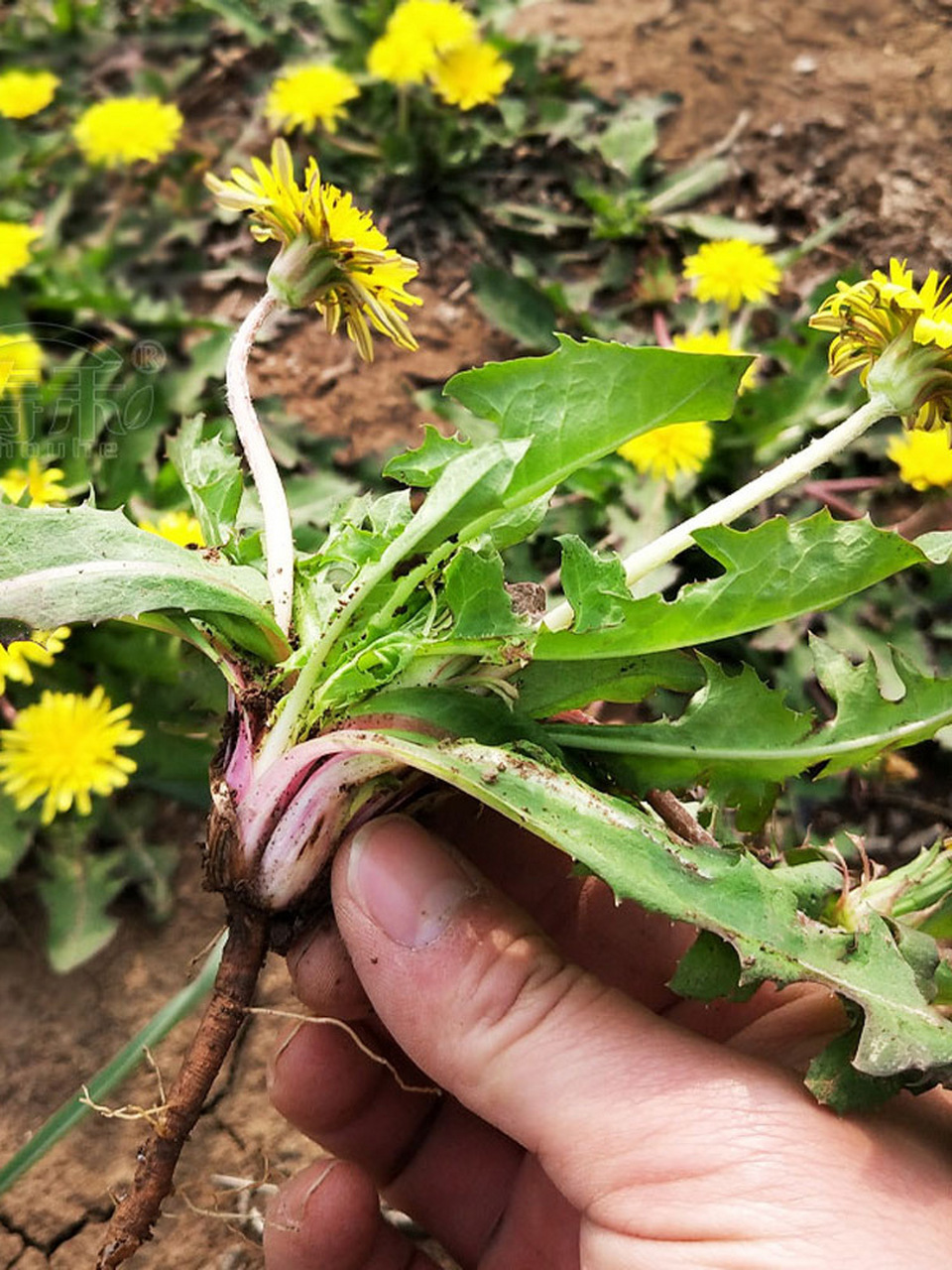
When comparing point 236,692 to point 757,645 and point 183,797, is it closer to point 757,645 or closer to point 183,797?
point 183,797

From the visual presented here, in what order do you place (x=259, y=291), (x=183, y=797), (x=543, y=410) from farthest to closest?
1. (x=259, y=291)
2. (x=183, y=797)
3. (x=543, y=410)

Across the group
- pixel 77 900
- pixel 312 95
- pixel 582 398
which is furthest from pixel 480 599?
pixel 312 95

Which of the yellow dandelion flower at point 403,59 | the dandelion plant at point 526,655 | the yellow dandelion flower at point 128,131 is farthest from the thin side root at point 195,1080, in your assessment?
the yellow dandelion flower at point 403,59

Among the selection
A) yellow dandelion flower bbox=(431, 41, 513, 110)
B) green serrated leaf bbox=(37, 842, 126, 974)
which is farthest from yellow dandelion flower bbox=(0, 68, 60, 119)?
green serrated leaf bbox=(37, 842, 126, 974)

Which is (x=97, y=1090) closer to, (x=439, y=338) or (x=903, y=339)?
(x=903, y=339)

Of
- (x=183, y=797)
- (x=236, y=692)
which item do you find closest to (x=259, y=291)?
(x=183, y=797)
